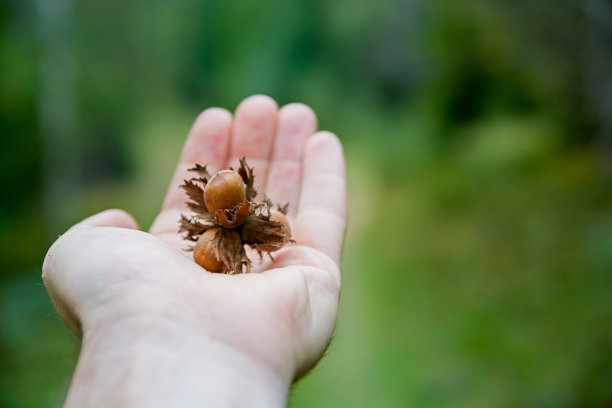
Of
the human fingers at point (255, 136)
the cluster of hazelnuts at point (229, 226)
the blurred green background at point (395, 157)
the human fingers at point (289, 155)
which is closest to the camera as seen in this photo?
the cluster of hazelnuts at point (229, 226)

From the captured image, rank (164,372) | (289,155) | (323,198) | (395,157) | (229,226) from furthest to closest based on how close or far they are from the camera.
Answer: (395,157) → (289,155) → (323,198) → (229,226) → (164,372)

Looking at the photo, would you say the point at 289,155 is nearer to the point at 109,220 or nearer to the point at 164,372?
the point at 109,220

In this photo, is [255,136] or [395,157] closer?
[255,136]

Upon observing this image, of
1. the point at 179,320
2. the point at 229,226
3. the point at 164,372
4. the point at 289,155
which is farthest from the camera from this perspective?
the point at 289,155

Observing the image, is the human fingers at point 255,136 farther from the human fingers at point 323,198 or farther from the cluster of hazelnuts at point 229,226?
the cluster of hazelnuts at point 229,226

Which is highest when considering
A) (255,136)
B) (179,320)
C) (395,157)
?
(255,136)

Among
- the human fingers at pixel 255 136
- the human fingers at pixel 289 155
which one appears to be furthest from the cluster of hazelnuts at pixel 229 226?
the human fingers at pixel 255 136

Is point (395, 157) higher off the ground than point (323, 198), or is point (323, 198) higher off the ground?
point (323, 198)

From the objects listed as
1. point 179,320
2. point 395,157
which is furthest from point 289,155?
point 395,157
